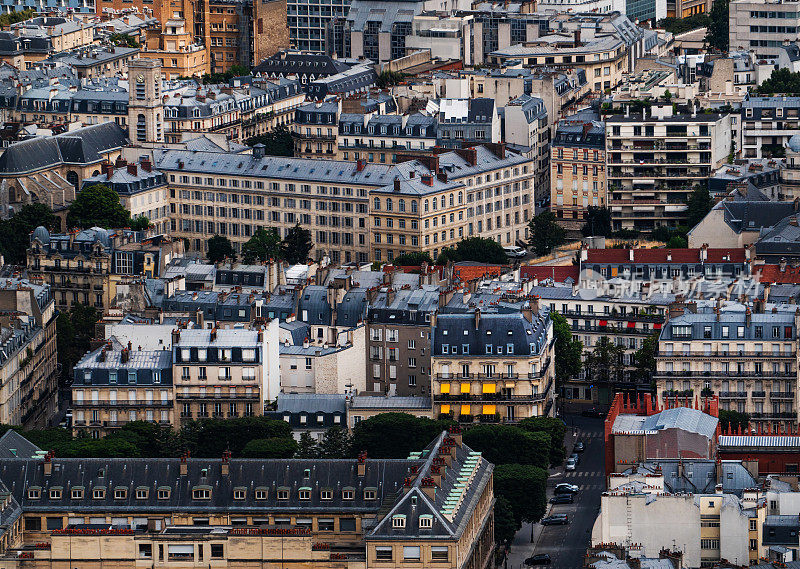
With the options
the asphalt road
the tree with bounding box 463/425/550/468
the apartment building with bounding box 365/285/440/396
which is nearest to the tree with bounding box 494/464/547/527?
the asphalt road

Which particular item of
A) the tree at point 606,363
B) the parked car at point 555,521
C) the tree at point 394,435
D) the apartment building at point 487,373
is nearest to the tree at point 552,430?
the apartment building at point 487,373

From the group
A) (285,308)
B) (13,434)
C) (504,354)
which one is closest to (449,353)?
(504,354)

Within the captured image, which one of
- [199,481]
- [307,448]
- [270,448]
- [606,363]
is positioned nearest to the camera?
[199,481]

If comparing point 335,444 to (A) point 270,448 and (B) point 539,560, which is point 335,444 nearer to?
(A) point 270,448

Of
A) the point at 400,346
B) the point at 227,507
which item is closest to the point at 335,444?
the point at 400,346

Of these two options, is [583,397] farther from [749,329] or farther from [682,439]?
[682,439]
